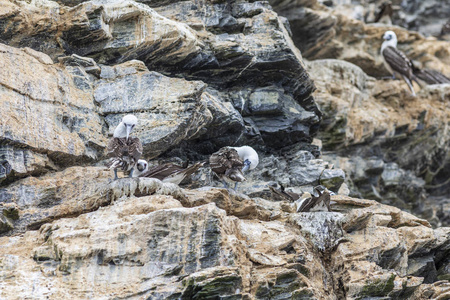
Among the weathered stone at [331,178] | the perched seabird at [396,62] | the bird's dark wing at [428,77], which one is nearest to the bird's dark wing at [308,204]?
the weathered stone at [331,178]

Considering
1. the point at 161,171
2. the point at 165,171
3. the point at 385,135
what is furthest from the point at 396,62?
the point at 161,171

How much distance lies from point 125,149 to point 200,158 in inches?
162

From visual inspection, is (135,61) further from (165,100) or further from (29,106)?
(29,106)

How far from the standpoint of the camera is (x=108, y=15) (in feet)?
51.5

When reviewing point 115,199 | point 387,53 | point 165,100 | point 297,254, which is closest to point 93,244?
point 115,199

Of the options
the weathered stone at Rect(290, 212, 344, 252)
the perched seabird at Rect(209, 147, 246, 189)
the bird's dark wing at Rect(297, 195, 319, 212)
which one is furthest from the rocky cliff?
the perched seabird at Rect(209, 147, 246, 189)

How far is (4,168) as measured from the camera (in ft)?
40.6

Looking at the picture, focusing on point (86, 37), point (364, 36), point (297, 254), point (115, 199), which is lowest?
point (364, 36)

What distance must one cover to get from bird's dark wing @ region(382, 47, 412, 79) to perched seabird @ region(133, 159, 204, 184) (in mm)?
12954

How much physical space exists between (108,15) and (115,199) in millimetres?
5904

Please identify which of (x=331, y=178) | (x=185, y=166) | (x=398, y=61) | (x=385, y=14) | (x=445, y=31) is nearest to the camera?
(x=185, y=166)

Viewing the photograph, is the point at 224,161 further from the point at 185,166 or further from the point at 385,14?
the point at 385,14

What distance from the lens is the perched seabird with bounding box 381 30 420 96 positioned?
78.6 feet

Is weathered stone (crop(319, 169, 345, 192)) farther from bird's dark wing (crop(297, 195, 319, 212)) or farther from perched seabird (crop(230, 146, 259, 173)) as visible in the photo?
bird's dark wing (crop(297, 195, 319, 212))
